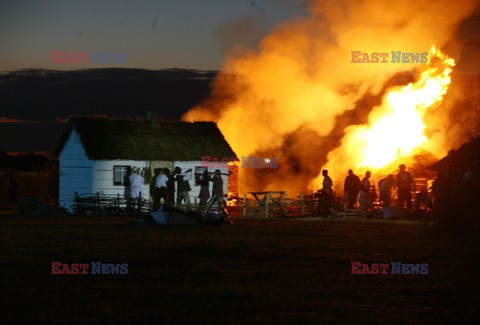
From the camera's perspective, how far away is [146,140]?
1550 inches

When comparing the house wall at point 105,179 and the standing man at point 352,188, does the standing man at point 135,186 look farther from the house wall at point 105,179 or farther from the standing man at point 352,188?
the standing man at point 352,188

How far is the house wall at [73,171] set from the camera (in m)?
37.8

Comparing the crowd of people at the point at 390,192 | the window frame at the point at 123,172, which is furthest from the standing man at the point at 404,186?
the window frame at the point at 123,172

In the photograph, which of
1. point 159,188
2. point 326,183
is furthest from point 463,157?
point 159,188

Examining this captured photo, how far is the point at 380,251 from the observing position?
19625mm

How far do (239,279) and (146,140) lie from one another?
24900 mm

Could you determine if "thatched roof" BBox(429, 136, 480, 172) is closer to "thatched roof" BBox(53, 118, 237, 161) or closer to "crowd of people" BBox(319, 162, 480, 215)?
"crowd of people" BBox(319, 162, 480, 215)

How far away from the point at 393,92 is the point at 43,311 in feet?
99.6

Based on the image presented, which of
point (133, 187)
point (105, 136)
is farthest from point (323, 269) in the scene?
point (105, 136)

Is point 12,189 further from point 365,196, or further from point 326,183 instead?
point 365,196

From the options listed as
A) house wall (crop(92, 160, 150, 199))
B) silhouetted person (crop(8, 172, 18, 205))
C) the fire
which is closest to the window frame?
house wall (crop(92, 160, 150, 199))

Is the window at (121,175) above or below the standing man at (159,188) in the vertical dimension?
above

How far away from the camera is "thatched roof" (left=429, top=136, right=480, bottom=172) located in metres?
35.7

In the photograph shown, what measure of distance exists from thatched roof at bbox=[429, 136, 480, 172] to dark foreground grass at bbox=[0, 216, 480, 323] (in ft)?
38.4
